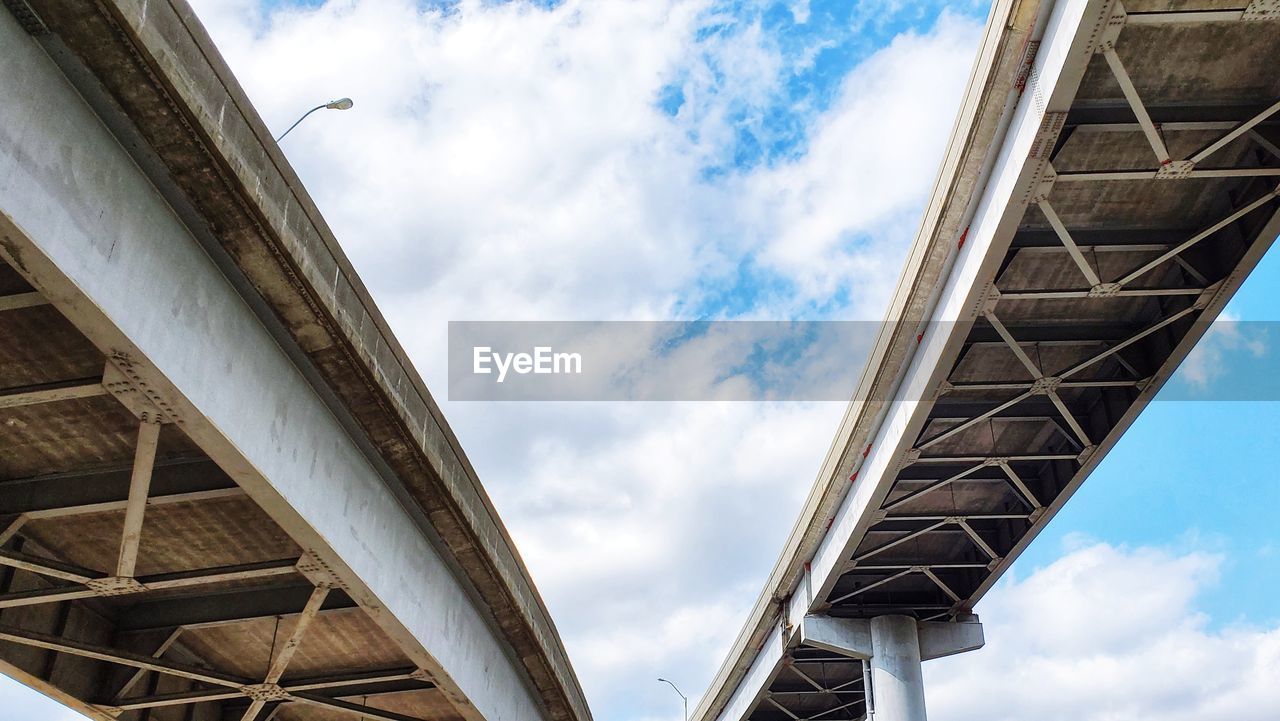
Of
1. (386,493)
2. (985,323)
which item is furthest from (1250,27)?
(386,493)

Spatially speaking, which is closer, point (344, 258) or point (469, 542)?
point (344, 258)

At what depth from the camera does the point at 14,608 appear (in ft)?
48.3

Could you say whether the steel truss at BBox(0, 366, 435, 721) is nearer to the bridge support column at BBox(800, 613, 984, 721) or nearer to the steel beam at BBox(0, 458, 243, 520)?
the steel beam at BBox(0, 458, 243, 520)

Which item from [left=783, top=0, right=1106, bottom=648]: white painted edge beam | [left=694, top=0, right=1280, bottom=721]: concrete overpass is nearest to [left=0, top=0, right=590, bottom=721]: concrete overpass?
[left=783, top=0, right=1106, bottom=648]: white painted edge beam

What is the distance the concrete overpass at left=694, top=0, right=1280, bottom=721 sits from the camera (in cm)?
1490

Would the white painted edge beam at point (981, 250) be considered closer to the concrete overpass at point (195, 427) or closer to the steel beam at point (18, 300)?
the concrete overpass at point (195, 427)

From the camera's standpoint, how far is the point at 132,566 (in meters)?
11.6

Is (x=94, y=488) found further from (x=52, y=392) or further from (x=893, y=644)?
(x=893, y=644)

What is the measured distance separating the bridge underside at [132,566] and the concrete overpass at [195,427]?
4 centimetres

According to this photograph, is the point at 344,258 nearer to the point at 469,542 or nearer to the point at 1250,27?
the point at 469,542

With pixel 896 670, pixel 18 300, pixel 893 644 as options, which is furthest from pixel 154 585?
pixel 893 644

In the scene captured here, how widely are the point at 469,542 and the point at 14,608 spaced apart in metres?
6.33

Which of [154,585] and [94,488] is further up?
[94,488]

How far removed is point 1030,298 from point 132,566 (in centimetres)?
1510
